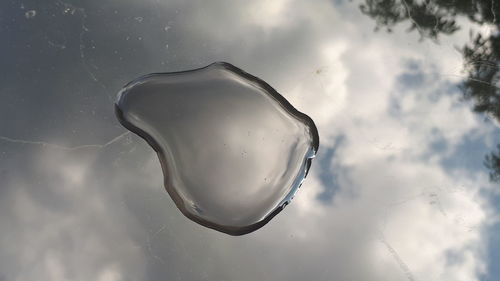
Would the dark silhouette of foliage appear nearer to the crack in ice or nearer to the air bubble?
the crack in ice

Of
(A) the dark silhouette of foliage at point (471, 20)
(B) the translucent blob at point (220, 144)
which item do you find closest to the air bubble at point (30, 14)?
(B) the translucent blob at point (220, 144)

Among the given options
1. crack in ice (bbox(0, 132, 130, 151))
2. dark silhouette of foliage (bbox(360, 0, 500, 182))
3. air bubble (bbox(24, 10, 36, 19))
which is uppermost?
dark silhouette of foliage (bbox(360, 0, 500, 182))

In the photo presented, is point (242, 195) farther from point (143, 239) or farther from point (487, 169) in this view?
point (487, 169)

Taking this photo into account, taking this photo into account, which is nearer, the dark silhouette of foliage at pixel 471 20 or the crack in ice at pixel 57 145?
the crack in ice at pixel 57 145

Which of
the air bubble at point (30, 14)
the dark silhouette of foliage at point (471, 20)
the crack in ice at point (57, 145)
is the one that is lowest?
the crack in ice at point (57, 145)

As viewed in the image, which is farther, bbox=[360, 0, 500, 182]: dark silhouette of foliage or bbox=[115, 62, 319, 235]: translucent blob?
bbox=[360, 0, 500, 182]: dark silhouette of foliage

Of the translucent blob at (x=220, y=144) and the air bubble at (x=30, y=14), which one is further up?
the air bubble at (x=30, y=14)

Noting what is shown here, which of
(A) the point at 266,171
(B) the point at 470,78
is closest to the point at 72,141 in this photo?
(A) the point at 266,171

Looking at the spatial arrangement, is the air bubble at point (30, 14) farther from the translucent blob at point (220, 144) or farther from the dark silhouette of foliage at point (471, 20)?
the dark silhouette of foliage at point (471, 20)

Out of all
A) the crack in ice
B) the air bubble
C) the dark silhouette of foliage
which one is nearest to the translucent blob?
the crack in ice
